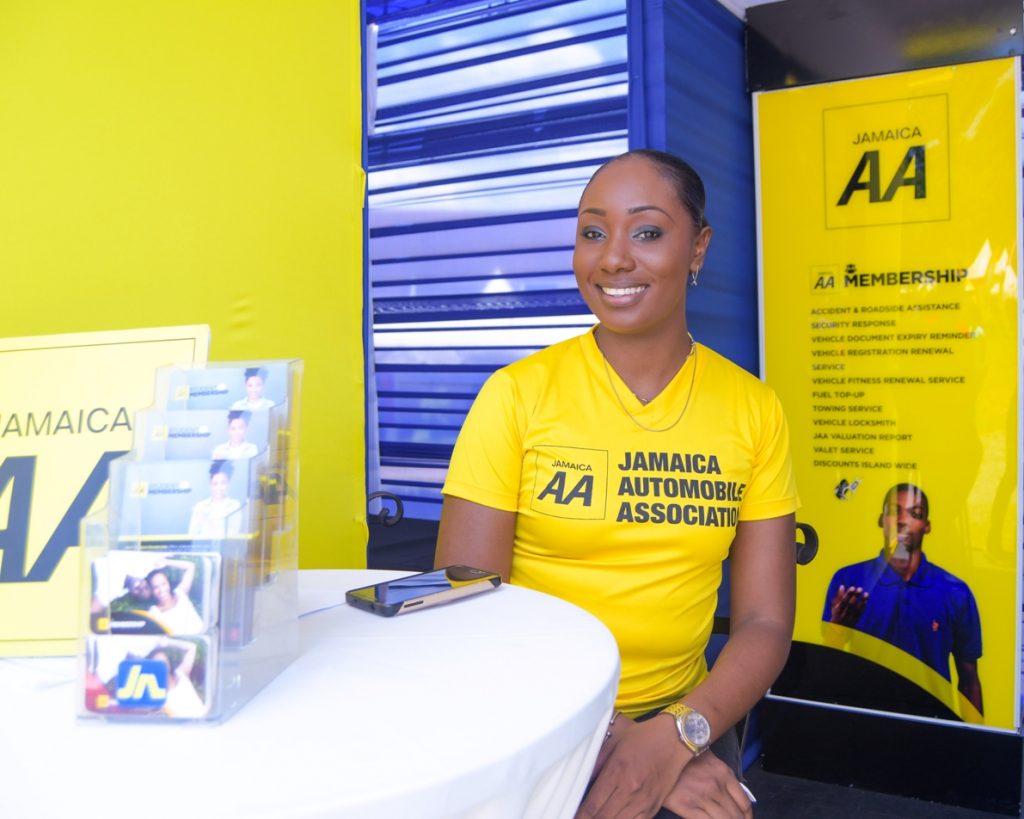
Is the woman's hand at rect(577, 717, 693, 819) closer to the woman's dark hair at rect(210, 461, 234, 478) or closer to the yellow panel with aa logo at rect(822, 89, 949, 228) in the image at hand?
the woman's dark hair at rect(210, 461, 234, 478)

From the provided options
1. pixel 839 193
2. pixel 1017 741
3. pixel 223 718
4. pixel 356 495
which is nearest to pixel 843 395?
pixel 839 193

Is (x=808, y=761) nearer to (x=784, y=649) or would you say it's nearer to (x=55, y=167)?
(x=784, y=649)

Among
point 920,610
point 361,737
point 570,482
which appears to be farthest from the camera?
point 920,610

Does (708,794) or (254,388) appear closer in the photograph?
(254,388)

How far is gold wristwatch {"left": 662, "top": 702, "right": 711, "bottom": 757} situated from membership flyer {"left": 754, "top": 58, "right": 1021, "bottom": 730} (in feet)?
6.72

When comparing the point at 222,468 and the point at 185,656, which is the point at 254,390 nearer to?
the point at 222,468

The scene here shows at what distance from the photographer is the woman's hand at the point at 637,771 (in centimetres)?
136

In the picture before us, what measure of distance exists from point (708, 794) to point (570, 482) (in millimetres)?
589

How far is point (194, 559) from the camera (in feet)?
2.77

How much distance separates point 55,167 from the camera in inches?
60.6

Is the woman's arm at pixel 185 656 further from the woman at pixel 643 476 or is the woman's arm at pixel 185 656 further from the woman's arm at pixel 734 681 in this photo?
the woman at pixel 643 476

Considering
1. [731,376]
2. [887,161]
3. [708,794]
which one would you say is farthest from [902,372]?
[708,794]

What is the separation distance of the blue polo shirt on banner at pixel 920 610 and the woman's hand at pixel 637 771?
2101 mm

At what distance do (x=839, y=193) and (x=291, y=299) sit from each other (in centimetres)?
223
